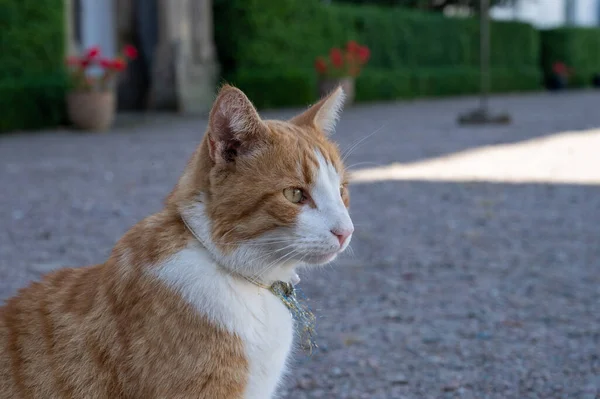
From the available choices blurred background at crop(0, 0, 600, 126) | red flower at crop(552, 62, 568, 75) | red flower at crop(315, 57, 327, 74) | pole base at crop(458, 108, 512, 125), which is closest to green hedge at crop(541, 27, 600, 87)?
red flower at crop(552, 62, 568, 75)

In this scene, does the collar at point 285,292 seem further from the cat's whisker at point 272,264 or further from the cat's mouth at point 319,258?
the cat's mouth at point 319,258

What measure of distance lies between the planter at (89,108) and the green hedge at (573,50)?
17.9 meters

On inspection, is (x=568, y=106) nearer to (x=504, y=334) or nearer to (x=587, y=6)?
(x=504, y=334)

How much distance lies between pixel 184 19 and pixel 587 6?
24723 millimetres

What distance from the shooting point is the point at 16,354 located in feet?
7.10

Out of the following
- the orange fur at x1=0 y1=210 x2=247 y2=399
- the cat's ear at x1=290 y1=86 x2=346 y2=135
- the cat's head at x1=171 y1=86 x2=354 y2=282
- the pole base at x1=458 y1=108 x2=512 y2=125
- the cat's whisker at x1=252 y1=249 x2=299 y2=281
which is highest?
the cat's ear at x1=290 y1=86 x2=346 y2=135

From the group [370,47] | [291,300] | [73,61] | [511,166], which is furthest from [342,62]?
[291,300]

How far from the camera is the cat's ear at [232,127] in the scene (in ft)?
6.83

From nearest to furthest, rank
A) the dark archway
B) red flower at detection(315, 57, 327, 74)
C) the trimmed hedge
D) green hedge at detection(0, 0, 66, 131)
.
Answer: green hedge at detection(0, 0, 66, 131)
the dark archway
the trimmed hedge
red flower at detection(315, 57, 327, 74)

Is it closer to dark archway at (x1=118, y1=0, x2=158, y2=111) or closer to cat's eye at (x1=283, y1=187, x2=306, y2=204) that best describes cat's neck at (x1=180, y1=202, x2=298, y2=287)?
cat's eye at (x1=283, y1=187, x2=306, y2=204)

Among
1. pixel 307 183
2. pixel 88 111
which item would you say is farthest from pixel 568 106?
pixel 307 183

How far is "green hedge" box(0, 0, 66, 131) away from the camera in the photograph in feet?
36.1

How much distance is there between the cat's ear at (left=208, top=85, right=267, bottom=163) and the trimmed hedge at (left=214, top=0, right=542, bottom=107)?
12.5 metres

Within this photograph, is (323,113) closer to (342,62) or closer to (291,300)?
(291,300)
